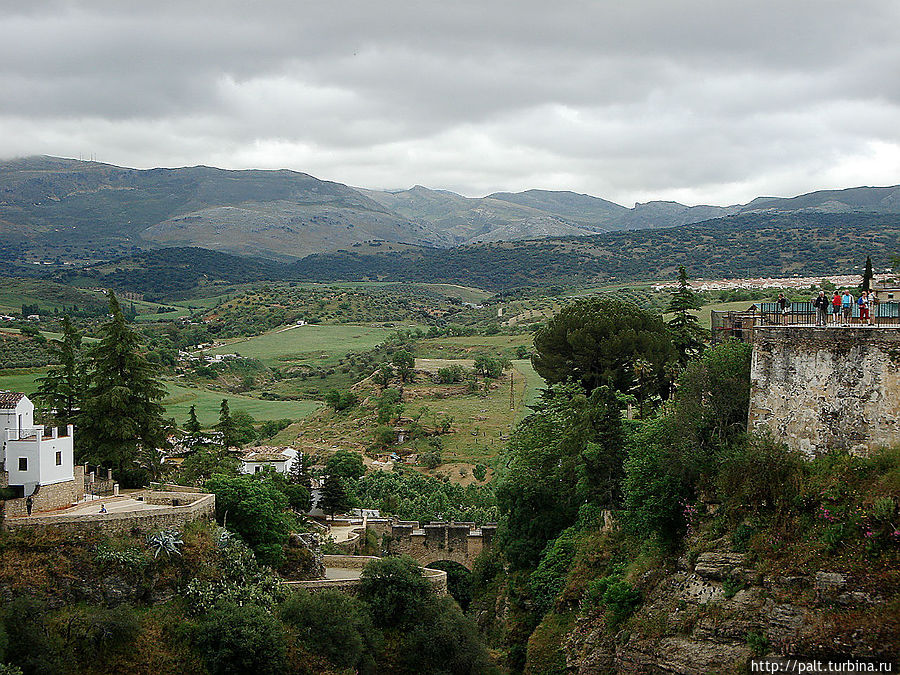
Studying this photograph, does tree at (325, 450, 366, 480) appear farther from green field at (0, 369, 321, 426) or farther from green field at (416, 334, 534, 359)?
green field at (416, 334, 534, 359)

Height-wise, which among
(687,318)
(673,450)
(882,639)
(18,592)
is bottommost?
(18,592)

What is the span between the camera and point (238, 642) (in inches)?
987

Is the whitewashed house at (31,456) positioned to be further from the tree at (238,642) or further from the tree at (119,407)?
the tree at (238,642)

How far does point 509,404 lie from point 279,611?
6032cm

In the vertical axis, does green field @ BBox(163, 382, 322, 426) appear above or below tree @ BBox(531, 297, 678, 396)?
below

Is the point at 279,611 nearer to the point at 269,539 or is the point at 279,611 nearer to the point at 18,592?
the point at 269,539

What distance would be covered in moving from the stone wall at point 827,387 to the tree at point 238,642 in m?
15.6

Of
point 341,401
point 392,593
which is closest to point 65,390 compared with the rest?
point 392,593

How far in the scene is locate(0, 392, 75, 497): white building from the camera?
26.9 metres

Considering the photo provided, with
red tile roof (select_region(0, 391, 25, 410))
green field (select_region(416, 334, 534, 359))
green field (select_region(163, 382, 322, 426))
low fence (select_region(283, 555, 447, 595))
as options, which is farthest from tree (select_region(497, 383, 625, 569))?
green field (select_region(416, 334, 534, 359))

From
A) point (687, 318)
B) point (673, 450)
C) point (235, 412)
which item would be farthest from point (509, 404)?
point (673, 450)

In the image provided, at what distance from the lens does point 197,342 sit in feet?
533

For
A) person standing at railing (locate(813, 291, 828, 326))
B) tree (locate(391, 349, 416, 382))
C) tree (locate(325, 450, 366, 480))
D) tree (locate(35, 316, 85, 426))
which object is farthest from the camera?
tree (locate(391, 349, 416, 382))

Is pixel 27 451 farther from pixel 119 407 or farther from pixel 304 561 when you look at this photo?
pixel 304 561
